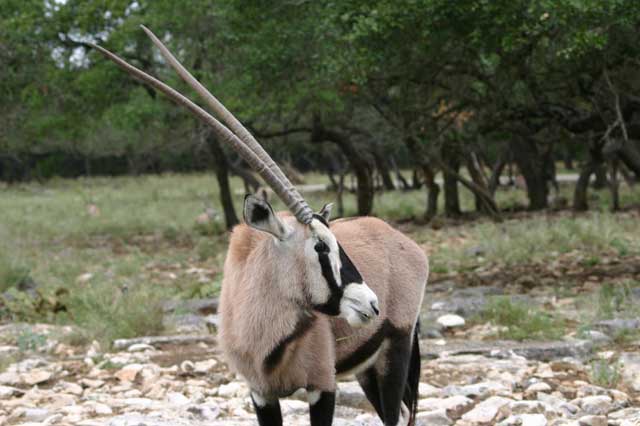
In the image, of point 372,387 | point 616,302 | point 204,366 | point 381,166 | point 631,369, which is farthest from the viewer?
point 381,166

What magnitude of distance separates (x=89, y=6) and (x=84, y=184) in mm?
33170

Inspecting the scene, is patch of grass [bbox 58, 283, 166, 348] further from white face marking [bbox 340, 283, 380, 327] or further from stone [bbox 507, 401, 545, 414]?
white face marking [bbox 340, 283, 380, 327]

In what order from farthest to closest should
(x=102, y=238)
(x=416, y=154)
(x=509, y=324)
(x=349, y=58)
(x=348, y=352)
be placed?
(x=102, y=238) → (x=416, y=154) → (x=349, y=58) → (x=509, y=324) → (x=348, y=352)

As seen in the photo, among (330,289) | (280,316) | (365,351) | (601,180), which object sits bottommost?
(601,180)

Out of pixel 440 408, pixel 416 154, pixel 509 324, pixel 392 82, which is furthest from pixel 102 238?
pixel 440 408

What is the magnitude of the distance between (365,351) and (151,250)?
1366cm

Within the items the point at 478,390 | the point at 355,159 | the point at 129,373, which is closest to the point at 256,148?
the point at 478,390

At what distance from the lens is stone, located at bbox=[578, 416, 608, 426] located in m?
5.26

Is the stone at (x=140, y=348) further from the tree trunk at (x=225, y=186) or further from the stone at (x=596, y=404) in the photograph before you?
the tree trunk at (x=225, y=186)

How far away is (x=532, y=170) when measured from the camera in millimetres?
21469

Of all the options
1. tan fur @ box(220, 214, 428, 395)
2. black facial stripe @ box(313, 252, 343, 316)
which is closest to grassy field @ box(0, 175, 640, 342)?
tan fur @ box(220, 214, 428, 395)

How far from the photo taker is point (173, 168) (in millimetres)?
60344

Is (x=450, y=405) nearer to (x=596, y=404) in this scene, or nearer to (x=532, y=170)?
(x=596, y=404)

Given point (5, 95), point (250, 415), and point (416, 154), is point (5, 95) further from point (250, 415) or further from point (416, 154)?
point (250, 415)
